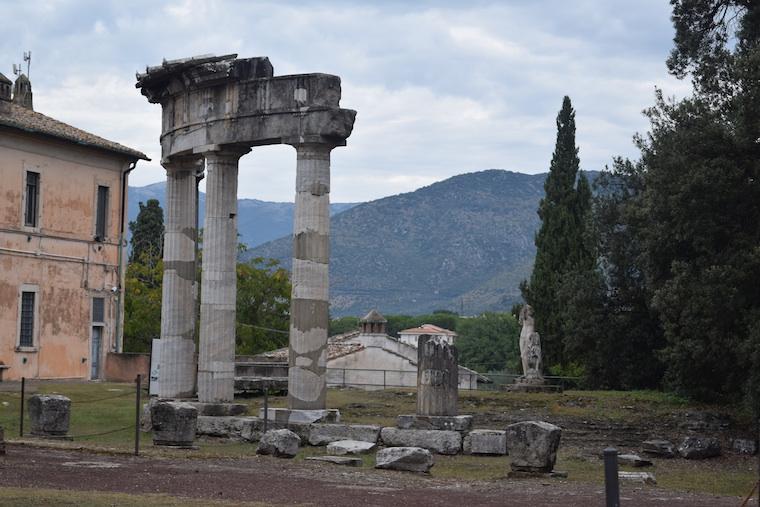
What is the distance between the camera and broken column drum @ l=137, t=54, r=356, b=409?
974 inches

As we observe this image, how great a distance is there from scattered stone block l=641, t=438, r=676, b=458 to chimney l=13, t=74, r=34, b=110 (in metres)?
30.0

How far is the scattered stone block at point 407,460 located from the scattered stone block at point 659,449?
7.57 m

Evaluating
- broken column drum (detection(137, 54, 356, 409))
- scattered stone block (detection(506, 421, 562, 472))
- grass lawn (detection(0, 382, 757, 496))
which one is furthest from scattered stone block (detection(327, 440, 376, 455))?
scattered stone block (detection(506, 421, 562, 472))

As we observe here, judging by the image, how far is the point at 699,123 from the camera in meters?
28.6

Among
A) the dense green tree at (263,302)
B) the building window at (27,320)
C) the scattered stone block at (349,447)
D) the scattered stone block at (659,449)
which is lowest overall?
the scattered stone block at (659,449)

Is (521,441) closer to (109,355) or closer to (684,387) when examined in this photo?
(684,387)

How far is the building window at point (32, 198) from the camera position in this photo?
39.4 meters

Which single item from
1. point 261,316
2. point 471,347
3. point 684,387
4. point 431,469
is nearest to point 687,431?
point 684,387

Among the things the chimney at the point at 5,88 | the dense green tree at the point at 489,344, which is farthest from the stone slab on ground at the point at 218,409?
the dense green tree at the point at 489,344

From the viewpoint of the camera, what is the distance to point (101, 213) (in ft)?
141

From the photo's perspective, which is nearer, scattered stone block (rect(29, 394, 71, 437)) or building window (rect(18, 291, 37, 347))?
scattered stone block (rect(29, 394, 71, 437))

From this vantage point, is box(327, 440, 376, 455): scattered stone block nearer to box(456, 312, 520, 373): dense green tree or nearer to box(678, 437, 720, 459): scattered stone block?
box(678, 437, 720, 459): scattered stone block

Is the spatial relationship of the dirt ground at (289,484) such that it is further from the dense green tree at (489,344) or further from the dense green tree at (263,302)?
the dense green tree at (489,344)

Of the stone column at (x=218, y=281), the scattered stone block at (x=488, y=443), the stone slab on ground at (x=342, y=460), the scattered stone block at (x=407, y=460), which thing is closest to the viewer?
the scattered stone block at (x=407, y=460)
